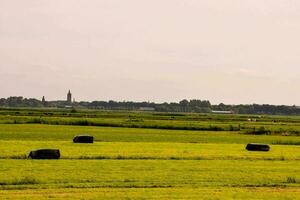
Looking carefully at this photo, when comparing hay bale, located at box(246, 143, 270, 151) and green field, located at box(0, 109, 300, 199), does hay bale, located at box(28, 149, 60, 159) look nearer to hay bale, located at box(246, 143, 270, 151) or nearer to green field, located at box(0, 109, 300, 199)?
green field, located at box(0, 109, 300, 199)

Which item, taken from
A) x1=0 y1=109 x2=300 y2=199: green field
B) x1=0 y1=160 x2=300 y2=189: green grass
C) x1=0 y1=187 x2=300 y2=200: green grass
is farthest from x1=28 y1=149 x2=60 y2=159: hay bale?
x1=0 y1=187 x2=300 y2=200: green grass

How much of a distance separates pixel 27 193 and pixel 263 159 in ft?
67.3

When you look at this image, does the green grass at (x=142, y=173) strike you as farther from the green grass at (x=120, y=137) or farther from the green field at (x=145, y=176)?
the green grass at (x=120, y=137)

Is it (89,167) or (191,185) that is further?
(89,167)

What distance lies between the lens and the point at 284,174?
2680 cm

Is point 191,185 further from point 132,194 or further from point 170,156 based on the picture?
point 170,156

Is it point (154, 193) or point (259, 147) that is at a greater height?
point (259, 147)

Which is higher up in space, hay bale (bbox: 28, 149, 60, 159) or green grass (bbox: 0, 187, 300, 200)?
hay bale (bbox: 28, 149, 60, 159)

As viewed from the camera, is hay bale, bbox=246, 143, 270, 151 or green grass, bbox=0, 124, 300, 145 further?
green grass, bbox=0, 124, 300, 145

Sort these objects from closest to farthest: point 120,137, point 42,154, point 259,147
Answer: point 42,154, point 259,147, point 120,137

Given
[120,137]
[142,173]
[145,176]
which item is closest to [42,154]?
[142,173]

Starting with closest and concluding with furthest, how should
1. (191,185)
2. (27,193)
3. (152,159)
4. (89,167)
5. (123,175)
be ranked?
1. (27,193)
2. (191,185)
3. (123,175)
4. (89,167)
5. (152,159)

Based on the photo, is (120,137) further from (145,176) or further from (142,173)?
(145,176)

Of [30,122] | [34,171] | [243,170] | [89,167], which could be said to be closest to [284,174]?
[243,170]
